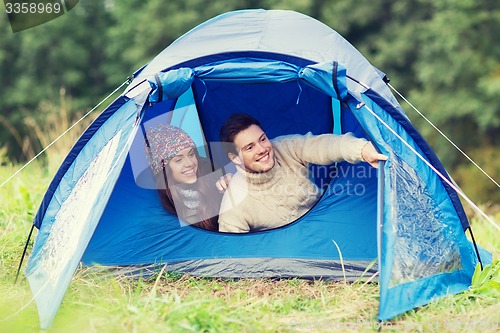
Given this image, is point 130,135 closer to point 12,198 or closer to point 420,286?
point 420,286

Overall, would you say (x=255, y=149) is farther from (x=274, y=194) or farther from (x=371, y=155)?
(x=371, y=155)

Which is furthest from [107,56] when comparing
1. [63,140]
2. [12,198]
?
[12,198]

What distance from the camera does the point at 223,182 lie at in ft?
12.0

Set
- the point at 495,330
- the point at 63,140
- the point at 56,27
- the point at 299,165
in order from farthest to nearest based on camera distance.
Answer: the point at 56,27, the point at 63,140, the point at 299,165, the point at 495,330

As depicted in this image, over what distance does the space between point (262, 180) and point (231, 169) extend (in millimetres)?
358

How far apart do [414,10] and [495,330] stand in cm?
1024

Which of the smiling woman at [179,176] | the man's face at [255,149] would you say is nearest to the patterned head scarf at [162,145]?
the smiling woman at [179,176]

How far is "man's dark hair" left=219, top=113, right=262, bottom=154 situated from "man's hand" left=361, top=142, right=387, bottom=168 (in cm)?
76

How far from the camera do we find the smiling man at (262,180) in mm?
3533

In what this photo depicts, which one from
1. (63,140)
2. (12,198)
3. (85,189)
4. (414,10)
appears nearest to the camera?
(85,189)

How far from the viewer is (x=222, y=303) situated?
2.83m

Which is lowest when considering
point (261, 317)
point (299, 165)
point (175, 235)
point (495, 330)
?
point (495, 330)

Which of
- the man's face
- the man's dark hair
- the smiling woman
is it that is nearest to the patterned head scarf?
the smiling woman

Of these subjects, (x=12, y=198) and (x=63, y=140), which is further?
(x=63, y=140)
